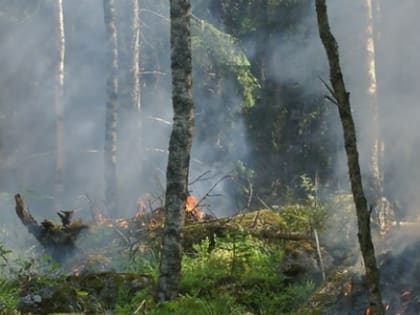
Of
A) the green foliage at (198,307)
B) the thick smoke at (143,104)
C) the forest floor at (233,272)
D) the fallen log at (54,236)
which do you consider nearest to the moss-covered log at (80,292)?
the forest floor at (233,272)

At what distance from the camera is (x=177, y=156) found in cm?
700

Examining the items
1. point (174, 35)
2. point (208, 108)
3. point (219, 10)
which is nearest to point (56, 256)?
point (174, 35)

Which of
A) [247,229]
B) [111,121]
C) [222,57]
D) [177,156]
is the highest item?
[222,57]

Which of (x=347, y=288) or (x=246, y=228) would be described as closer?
(x=347, y=288)

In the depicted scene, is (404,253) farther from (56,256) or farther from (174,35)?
(56,256)

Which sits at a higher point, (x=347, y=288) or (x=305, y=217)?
(x=305, y=217)

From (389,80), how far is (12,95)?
1494 cm

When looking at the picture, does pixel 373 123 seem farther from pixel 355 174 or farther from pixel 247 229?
pixel 355 174

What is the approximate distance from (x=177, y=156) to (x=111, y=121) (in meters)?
9.13

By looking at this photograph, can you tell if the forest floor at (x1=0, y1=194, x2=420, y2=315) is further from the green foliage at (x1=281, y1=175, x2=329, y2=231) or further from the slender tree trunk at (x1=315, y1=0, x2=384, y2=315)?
the slender tree trunk at (x1=315, y1=0, x2=384, y2=315)

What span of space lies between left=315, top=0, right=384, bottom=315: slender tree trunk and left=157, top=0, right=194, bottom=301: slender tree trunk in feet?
9.18

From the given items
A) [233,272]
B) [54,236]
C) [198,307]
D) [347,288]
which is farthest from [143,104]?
[347,288]

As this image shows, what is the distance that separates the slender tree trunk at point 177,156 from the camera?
6875mm

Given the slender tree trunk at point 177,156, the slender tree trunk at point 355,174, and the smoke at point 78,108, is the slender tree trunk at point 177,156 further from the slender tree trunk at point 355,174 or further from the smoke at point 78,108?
the smoke at point 78,108
